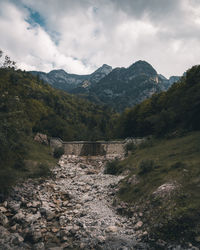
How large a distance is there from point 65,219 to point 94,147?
30.5m

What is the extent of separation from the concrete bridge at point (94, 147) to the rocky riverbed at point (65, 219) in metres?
19.8

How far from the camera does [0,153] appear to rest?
64.1ft

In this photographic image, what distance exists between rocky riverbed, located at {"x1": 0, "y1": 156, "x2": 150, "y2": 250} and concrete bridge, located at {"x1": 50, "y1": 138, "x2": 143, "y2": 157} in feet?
64.9

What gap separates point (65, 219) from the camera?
49.4 feet

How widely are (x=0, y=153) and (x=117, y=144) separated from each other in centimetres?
2854

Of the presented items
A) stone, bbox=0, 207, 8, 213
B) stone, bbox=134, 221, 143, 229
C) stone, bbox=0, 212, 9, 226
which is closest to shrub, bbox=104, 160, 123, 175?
stone, bbox=134, 221, 143, 229

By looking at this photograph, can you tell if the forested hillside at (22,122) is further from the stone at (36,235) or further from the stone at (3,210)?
the stone at (36,235)

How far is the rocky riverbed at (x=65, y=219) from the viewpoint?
1165 cm

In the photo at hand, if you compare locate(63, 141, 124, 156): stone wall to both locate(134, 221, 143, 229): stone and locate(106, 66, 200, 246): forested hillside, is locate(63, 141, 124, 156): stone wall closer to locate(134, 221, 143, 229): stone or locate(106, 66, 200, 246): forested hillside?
locate(106, 66, 200, 246): forested hillside

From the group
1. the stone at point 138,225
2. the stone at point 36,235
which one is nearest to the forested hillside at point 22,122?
the stone at point 36,235

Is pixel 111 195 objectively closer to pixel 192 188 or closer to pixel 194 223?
pixel 192 188

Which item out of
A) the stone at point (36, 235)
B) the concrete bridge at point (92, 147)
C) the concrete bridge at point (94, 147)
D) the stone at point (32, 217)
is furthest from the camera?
the concrete bridge at point (92, 147)

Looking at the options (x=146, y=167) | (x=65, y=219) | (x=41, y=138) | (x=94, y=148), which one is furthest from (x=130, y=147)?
(x=65, y=219)

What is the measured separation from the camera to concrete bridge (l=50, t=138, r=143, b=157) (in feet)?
140
